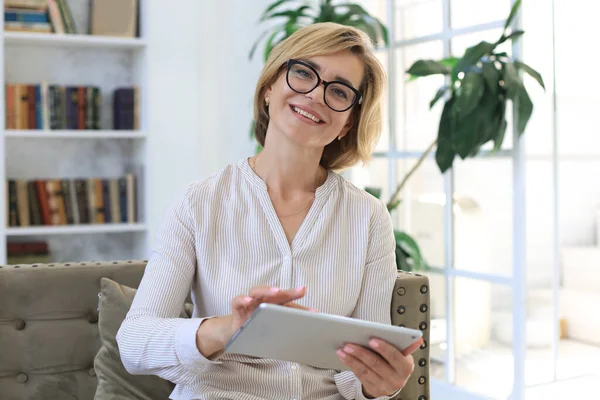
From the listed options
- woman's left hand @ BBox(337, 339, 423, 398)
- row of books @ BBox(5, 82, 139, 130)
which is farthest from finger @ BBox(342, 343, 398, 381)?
row of books @ BBox(5, 82, 139, 130)

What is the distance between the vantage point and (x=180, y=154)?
4.29 metres

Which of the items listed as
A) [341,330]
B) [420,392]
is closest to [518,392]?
[420,392]

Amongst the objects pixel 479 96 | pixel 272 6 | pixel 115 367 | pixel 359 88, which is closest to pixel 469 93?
pixel 479 96

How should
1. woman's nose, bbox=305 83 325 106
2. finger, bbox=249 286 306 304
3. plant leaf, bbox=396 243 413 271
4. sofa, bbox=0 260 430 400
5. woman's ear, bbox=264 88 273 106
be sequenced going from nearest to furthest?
finger, bbox=249 286 306 304
woman's nose, bbox=305 83 325 106
woman's ear, bbox=264 88 273 106
sofa, bbox=0 260 430 400
plant leaf, bbox=396 243 413 271

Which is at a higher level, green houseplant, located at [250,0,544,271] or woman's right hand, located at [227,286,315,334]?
green houseplant, located at [250,0,544,271]

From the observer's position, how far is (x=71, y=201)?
4.16 meters

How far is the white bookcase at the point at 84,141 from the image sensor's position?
4207 mm

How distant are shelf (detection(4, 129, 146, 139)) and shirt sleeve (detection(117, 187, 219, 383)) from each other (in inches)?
101

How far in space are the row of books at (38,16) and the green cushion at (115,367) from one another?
8.32 ft

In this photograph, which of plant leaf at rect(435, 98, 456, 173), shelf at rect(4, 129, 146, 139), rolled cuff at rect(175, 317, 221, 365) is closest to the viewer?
rolled cuff at rect(175, 317, 221, 365)

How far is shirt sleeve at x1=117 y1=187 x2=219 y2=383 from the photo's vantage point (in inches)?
57.2

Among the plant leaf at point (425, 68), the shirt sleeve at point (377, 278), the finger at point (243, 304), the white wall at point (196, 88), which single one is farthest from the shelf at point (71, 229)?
the finger at point (243, 304)

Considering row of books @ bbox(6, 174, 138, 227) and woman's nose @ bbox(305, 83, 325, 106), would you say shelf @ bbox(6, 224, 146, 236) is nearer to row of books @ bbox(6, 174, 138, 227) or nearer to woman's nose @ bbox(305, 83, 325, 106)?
row of books @ bbox(6, 174, 138, 227)

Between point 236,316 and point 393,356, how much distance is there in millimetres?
265
